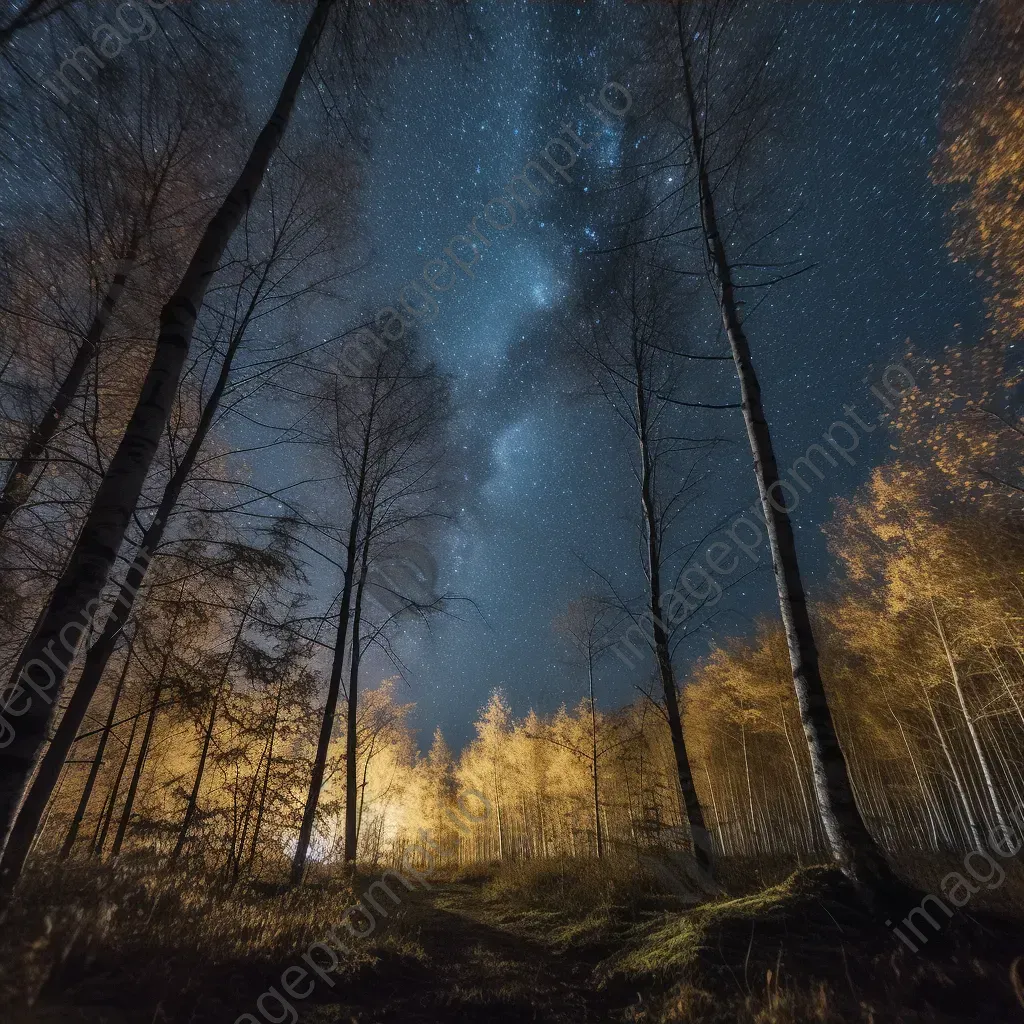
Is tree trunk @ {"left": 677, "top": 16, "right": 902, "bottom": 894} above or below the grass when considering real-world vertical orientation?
above

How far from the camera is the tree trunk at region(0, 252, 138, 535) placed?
5586 millimetres

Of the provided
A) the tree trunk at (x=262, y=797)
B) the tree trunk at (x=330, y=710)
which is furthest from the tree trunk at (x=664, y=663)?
the tree trunk at (x=262, y=797)

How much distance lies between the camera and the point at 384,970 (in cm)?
408

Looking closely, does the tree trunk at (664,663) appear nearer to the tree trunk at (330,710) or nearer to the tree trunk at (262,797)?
the tree trunk at (330,710)

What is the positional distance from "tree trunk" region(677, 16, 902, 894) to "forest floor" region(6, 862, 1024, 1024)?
335 mm

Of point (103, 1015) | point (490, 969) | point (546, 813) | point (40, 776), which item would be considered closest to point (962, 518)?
point (490, 969)

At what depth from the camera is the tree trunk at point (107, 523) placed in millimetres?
2102

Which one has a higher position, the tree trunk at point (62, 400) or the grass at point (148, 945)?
the tree trunk at point (62, 400)

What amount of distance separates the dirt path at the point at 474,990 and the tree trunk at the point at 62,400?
20.6ft

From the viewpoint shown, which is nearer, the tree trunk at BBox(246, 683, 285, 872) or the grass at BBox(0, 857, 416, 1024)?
the grass at BBox(0, 857, 416, 1024)

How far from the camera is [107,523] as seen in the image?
2621 mm

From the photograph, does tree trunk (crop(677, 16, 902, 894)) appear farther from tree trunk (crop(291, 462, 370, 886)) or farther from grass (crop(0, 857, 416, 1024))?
tree trunk (crop(291, 462, 370, 886))

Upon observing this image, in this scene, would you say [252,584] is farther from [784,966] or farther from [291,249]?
[784,966]

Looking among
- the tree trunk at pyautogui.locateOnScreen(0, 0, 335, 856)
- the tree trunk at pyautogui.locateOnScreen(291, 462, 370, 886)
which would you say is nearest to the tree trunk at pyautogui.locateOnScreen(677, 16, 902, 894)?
the tree trunk at pyautogui.locateOnScreen(0, 0, 335, 856)
